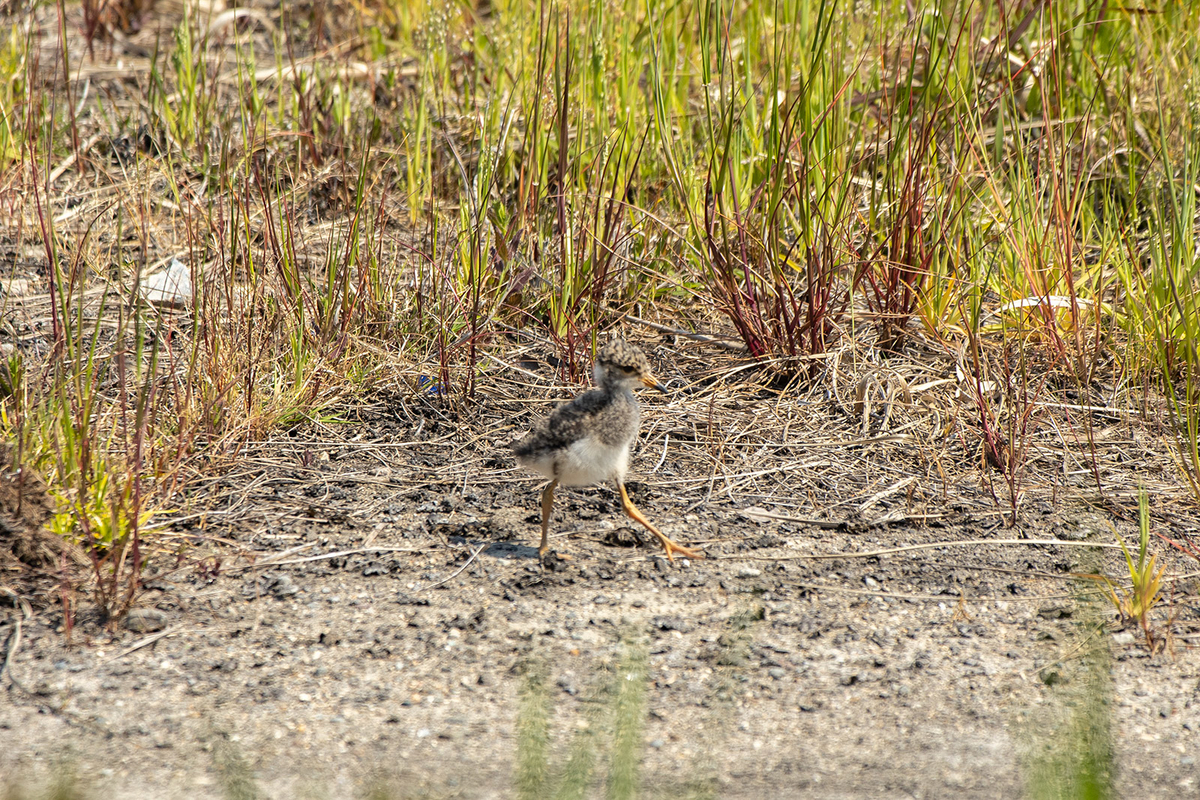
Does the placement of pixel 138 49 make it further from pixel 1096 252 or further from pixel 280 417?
pixel 1096 252

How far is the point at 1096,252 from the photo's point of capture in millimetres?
5125

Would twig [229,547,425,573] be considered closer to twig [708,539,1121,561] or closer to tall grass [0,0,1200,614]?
tall grass [0,0,1200,614]

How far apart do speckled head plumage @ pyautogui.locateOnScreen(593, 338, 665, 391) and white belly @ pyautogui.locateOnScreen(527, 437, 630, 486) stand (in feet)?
0.83

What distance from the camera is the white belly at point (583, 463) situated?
10.7 ft

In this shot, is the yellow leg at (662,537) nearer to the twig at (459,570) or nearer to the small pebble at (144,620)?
the twig at (459,570)

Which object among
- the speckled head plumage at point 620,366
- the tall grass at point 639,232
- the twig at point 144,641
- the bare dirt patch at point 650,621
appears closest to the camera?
the bare dirt patch at point 650,621

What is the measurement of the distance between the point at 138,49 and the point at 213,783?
5.96m

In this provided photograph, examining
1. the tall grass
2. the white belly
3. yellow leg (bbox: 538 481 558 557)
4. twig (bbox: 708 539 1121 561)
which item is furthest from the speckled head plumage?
the tall grass

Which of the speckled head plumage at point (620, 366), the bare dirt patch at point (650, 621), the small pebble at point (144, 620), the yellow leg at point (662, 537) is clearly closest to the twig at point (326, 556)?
the bare dirt patch at point (650, 621)

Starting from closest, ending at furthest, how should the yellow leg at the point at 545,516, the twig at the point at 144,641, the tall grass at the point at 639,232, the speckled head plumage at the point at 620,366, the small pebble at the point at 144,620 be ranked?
the twig at the point at 144,641, the small pebble at the point at 144,620, the yellow leg at the point at 545,516, the speckled head plumage at the point at 620,366, the tall grass at the point at 639,232

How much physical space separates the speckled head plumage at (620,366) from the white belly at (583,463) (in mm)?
252

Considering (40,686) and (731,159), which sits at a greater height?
(731,159)

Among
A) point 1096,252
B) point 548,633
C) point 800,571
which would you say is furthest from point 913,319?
point 548,633

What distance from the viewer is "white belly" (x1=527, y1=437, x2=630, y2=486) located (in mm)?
3248
